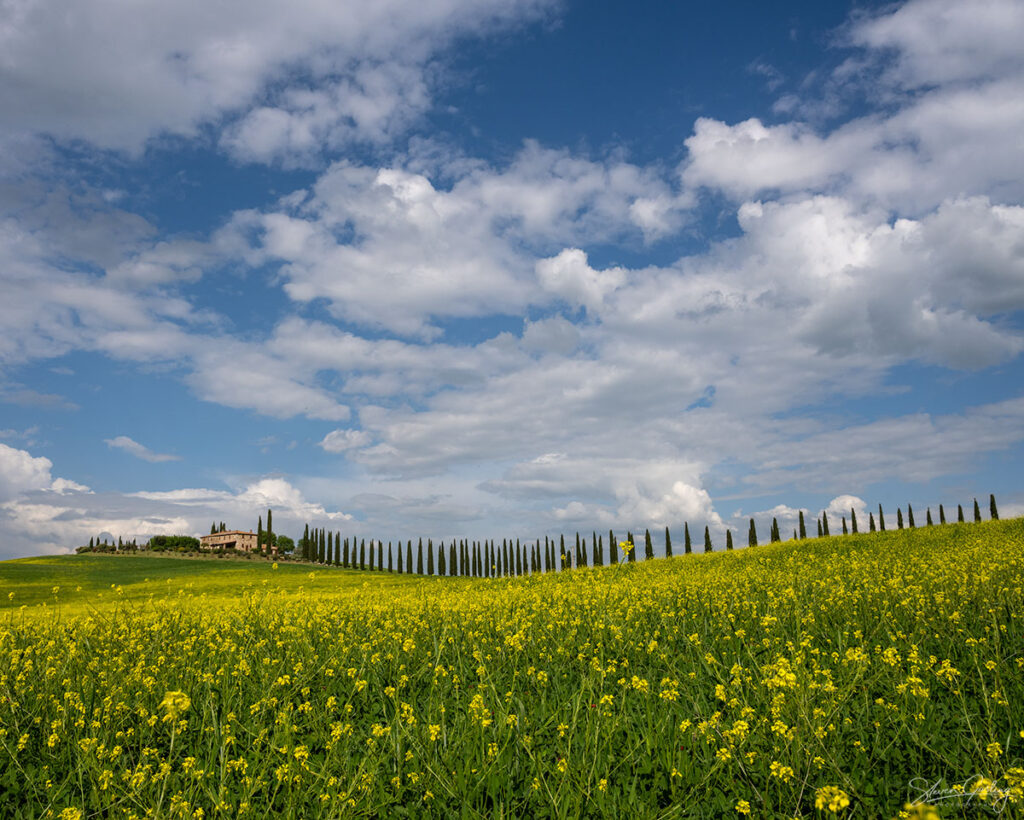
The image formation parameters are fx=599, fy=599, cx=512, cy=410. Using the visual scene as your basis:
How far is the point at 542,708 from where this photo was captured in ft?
21.6

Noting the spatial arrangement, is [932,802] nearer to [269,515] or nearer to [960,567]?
[960,567]

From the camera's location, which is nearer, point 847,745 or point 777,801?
point 777,801

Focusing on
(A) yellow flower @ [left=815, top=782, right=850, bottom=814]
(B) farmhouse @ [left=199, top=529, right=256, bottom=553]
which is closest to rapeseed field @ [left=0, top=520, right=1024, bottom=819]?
(A) yellow flower @ [left=815, top=782, right=850, bottom=814]

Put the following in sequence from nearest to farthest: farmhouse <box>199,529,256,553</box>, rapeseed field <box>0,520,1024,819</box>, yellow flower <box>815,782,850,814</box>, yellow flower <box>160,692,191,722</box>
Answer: yellow flower <box>815,782,850,814</box>
yellow flower <box>160,692,191,722</box>
rapeseed field <box>0,520,1024,819</box>
farmhouse <box>199,529,256,553</box>

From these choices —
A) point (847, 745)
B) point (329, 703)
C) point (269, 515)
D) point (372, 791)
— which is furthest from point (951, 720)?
point (269, 515)

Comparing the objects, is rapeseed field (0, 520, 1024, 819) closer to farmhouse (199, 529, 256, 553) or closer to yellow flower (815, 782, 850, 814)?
yellow flower (815, 782, 850, 814)

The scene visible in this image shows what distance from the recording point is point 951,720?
6191 mm

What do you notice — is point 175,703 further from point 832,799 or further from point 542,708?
point 832,799

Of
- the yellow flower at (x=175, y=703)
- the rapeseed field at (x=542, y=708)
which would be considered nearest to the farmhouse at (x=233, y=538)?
the rapeseed field at (x=542, y=708)

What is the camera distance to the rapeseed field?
5.01 metres

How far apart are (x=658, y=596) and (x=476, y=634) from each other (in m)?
4.20

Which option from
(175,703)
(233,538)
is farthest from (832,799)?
(233,538)

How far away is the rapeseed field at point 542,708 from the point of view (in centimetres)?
501

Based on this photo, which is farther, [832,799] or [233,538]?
[233,538]
